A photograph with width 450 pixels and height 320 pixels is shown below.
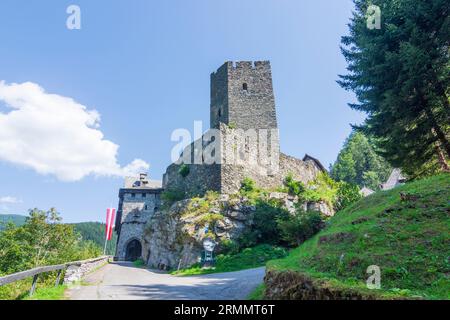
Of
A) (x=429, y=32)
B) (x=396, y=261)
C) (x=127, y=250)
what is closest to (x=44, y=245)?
(x=127, y=250)

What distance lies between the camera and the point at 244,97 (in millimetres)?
25875

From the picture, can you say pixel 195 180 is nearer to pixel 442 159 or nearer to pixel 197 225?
pixel 197 225

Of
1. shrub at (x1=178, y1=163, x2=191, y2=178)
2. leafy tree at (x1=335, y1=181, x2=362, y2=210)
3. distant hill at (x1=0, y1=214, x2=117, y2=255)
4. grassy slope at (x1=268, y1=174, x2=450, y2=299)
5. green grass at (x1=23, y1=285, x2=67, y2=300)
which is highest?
distant hill at (x1=0, y1=214, x2=117, y2=255)

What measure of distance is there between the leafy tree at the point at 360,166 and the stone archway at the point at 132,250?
119ft

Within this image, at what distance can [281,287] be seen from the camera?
19.8 feet

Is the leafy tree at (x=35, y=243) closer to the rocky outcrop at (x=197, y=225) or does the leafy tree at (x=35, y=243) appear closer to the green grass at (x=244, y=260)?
the rocky outcrop at (x=197, y=225)

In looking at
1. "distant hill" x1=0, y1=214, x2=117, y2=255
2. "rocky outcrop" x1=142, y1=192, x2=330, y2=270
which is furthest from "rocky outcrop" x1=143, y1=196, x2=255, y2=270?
"distant hill" x1=0, y1=214, x2=117, y2=255

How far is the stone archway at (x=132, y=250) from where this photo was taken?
116ft

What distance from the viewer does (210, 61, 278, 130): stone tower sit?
82.7ft

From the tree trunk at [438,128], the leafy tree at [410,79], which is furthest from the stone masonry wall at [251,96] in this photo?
the tree trunk at [438,128]

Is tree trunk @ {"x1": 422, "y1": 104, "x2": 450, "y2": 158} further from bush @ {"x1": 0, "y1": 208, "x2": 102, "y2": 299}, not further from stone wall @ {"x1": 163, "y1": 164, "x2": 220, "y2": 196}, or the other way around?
bush @ {"x1": 0, "y1": 208, "x2": 102, "y2": 299}

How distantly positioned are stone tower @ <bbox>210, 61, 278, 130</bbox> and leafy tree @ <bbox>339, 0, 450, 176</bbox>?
39.3ft

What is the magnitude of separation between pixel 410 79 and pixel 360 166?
47579mm

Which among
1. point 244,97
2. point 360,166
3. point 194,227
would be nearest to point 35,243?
point 194,227
